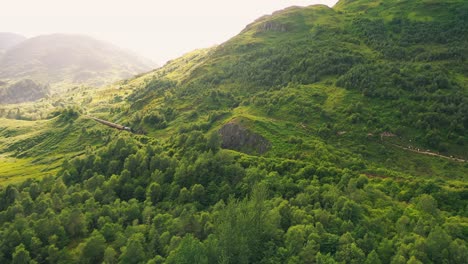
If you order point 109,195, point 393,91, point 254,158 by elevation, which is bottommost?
point 109,195

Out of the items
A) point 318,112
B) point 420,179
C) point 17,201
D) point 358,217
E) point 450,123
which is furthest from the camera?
point 318,112

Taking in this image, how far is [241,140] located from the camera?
170 m

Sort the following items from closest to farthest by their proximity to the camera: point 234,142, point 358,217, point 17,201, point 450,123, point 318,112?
point 358,217 < point 17,201 < point 450,123 < point 234,142 < point 318,112

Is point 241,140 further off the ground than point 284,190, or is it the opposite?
point 241,140

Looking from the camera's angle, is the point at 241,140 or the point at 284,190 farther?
the point at 241,140

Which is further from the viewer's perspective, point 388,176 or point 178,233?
point 388,176

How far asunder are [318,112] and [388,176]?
6077 centimetres

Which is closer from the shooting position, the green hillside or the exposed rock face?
the green hillside

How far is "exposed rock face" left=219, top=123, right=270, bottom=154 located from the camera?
6462 inches

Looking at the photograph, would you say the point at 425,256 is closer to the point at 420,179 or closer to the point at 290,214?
the point at 290,214

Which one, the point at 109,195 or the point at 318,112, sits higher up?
the point at 318,112

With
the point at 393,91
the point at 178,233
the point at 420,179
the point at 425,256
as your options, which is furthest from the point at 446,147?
the point at 178,233

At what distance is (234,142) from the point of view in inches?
6767

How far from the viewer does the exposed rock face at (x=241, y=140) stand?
164 metres
